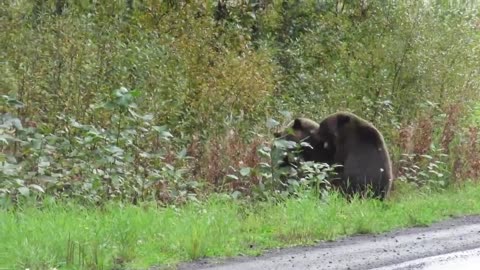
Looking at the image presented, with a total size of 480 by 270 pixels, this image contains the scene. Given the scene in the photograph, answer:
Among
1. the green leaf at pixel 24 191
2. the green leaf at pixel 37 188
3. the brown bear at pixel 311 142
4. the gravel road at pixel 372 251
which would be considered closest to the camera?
the gravel road at pixel 372 251

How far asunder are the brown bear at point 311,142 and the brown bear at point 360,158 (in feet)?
0.74

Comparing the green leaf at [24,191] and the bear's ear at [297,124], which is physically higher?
the bear's ear at [297,124]

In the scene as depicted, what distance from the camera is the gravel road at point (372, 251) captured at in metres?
7.85

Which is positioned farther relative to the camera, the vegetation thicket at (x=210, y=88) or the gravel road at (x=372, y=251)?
the vegetation thicket at (x=210, y=88)

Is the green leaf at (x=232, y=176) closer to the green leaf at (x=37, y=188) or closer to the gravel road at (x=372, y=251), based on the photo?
the gravel road at (x=372, y=251)

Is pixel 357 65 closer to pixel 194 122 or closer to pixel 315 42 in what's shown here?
pixel 315 42

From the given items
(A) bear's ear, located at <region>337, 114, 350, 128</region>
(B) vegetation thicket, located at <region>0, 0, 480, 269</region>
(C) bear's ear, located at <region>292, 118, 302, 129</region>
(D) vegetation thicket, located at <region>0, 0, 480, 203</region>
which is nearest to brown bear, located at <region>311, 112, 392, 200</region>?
(A) bear's ear, located at <region>337, 114, 350, 128</region>

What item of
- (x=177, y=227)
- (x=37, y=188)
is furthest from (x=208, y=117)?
(x=177, y=227)

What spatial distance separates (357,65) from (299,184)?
19.1ft

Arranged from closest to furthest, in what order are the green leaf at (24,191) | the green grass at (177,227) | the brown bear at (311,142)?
the green grass at (177,227), the green leaf at (24,191), the brown bear at (311,142)

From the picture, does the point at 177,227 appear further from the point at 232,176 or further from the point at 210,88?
the point at 210,88

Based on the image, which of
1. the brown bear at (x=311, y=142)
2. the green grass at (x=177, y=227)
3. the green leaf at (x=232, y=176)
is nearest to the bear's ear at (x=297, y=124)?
the brown bear at (x=311, y=142)

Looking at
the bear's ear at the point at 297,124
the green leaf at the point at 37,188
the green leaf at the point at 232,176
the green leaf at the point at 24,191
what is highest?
the bear's ear at the point at 297,124

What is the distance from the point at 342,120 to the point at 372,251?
4.27 meters
